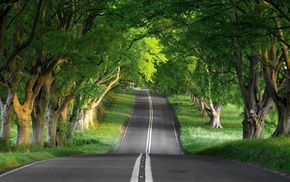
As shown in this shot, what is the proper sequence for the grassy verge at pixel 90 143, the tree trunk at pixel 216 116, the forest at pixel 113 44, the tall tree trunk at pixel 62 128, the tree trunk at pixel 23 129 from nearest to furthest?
the grassy verge at pixel 90 143, the forest at pixel 113 44, the tree trunk at pixel 23 129, the tall tree trunk at pixel 62 128, the tree trunk at pixel 216 116

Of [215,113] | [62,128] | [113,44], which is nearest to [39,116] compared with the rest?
[62,128]

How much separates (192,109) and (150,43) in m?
37.8

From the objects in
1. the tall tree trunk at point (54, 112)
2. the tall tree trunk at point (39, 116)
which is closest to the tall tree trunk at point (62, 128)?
the tall tree trunk at point (54, 112)

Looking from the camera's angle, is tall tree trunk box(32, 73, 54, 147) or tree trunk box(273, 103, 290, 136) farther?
tall tree trunk box(32, 73, 54, 147)

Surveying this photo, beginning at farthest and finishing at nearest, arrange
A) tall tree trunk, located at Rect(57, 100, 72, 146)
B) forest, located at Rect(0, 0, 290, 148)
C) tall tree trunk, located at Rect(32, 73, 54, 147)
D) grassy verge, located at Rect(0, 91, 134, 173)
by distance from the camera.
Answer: tall tree trunk, located at Rect(57, 100, 72, 146)
tall tree trunk, located at Rect(32, 73, 54, 147)
forest, located at Rect(0, 0, 290, 148)
grassy verge, located at Rect(0, 91, 134, 173)

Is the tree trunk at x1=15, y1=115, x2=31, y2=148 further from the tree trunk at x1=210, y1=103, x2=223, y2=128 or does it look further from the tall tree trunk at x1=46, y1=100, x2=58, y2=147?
the tree trunk at x1=210, y1=103, x2=223, y2=128

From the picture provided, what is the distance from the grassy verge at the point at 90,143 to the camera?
1547 centimetres

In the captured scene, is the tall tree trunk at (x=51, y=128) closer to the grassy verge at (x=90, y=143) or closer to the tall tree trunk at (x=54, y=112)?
the tall tree trunk at (x=54, y=112)

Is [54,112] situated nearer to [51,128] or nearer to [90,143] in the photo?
[51,128]

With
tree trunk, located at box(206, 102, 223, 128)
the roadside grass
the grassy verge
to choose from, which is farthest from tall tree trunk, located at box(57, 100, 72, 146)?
tree trunk, located at box(206, 102, 223, 128)

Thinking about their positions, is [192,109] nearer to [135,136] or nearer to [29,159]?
[135,136]

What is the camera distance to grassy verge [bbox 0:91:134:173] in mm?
15474

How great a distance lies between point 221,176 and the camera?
1064 centimetres

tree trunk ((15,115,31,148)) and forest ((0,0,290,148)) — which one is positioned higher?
forest ((0,0,290,148))
